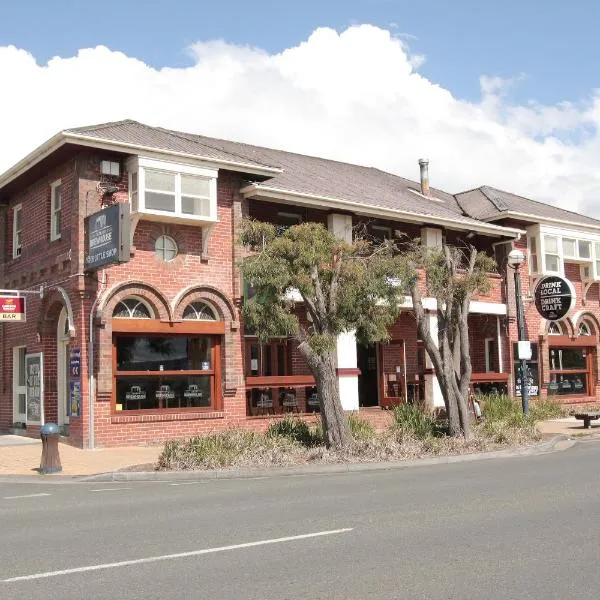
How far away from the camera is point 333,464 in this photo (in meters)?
14.8

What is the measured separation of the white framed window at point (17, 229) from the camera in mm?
22344

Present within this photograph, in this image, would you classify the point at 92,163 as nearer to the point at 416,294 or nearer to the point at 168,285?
the point at 168,285

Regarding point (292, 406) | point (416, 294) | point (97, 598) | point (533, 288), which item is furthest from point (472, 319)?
point (97, 598)

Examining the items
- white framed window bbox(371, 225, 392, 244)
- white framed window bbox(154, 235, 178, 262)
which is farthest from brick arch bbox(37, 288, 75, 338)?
white framed window bbox(371, 225, 392, 244)

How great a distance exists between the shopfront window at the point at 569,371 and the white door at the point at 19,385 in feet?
57.0

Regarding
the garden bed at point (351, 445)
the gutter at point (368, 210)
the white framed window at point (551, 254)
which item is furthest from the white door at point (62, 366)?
the white framed window at point (551, 254)

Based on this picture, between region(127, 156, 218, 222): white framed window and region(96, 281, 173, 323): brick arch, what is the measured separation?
5.51ft

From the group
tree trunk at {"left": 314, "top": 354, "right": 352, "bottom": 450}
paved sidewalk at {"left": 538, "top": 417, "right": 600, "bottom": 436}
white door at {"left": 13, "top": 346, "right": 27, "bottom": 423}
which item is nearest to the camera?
tree trunk at {"left": 314, "top": 354, "right": 352, "bottom": 450}

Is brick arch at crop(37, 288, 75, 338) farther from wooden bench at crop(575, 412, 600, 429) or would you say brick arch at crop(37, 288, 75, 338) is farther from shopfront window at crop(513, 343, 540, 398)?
shopfront window at crop(513, 343, 540, 398)

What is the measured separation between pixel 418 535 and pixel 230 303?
44.4ft

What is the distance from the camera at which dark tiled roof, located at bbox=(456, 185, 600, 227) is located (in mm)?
27891

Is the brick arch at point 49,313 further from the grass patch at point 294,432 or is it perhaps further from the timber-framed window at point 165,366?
the grass patch at point 294,432

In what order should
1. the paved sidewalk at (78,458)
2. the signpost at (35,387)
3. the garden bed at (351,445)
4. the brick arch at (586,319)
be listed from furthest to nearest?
the brick arch at (586,319) < the signpost at (35,387) < the paved sidewalk at (78,458) < the garden bed at (351,445)

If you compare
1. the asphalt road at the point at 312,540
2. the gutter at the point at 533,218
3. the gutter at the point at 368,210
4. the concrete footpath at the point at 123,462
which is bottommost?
the concrete footpath at the point at 123,462
